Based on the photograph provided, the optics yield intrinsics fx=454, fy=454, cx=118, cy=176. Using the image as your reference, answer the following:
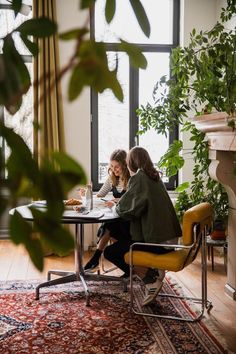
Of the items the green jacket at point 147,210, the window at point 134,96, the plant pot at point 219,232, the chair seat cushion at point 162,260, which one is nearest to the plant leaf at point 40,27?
the chair seat cushion at point 162,260

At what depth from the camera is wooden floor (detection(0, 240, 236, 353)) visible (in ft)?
9.83

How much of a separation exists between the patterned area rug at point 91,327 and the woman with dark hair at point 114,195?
37 centimetres

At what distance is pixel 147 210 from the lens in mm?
3262

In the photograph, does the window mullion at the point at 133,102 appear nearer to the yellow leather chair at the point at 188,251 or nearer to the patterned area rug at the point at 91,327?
the patterned area rug at the point at 91,327

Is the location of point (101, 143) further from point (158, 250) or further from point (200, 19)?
point (158, 250)

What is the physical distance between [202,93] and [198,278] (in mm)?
1651

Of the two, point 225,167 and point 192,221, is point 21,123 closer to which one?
point 192,221

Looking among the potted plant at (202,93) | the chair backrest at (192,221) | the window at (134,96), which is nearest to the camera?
the chair backrest at (192,221)

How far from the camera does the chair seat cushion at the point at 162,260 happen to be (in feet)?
9.77

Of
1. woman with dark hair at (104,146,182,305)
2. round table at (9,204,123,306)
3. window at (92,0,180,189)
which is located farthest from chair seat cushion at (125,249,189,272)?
window at (92,0,180,189)

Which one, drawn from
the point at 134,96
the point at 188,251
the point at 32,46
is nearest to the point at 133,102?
the point at 134,96

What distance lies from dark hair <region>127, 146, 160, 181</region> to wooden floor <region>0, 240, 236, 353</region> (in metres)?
1.00

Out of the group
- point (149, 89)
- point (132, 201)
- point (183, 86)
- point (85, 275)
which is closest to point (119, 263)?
point (85, 275)

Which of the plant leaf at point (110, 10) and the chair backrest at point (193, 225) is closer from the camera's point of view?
the plant leaf at point (110, 10)
